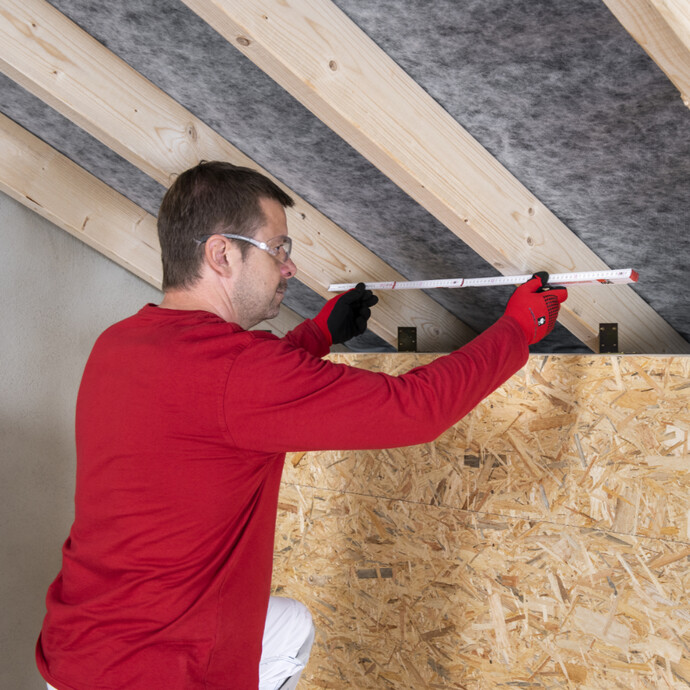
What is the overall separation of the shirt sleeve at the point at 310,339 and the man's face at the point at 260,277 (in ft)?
1.47

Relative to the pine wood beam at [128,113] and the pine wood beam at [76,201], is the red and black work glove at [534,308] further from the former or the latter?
the pine wood beam at [76,201]

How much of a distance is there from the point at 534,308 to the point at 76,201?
72.2 inches

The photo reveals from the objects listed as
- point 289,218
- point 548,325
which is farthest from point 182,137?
point 548,325

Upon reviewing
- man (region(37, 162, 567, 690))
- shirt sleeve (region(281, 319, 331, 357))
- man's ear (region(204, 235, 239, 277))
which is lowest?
man (region(37, 162, 567, 690))

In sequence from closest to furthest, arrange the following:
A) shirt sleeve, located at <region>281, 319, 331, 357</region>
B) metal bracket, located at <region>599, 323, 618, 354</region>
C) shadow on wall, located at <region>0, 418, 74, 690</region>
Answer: metal bracket, located at <region>599, 323, 618, 354</region>, shirt sleeve, located at <region>281, 319, 331, 357</region>, shadow on wall, located at <region>0, 418, 74, 690</region>

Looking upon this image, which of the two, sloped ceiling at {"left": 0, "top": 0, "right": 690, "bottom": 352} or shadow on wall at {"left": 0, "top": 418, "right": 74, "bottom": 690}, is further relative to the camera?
shadow on wall at {"left": 0, "top": 418, "right": 74, "bottom": 690}

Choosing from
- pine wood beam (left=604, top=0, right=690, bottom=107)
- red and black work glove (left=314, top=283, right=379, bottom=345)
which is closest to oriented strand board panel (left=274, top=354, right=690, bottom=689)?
red and black work glove (left=314, top=283, right=379, bottom=345)

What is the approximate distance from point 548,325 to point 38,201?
6.22 feet

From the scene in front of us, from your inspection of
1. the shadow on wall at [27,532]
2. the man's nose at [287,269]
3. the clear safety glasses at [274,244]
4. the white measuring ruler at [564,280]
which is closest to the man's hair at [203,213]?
the clear safety glasses at [274,244]

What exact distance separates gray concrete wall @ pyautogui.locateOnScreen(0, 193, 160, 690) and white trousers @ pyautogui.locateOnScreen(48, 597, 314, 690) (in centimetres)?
143

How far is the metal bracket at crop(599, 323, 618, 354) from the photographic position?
6.44ft

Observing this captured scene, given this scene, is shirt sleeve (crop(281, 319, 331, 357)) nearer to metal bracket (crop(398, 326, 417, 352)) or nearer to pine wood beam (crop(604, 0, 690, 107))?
metal bracket (crop(398, 326, 417, 352))

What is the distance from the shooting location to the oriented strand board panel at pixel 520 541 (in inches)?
70.5

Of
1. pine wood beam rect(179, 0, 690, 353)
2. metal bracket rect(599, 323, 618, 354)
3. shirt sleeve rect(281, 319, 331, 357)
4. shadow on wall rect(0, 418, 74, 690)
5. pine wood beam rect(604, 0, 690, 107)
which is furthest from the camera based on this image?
shadow on wall rect(0, 418, 74, 690)
